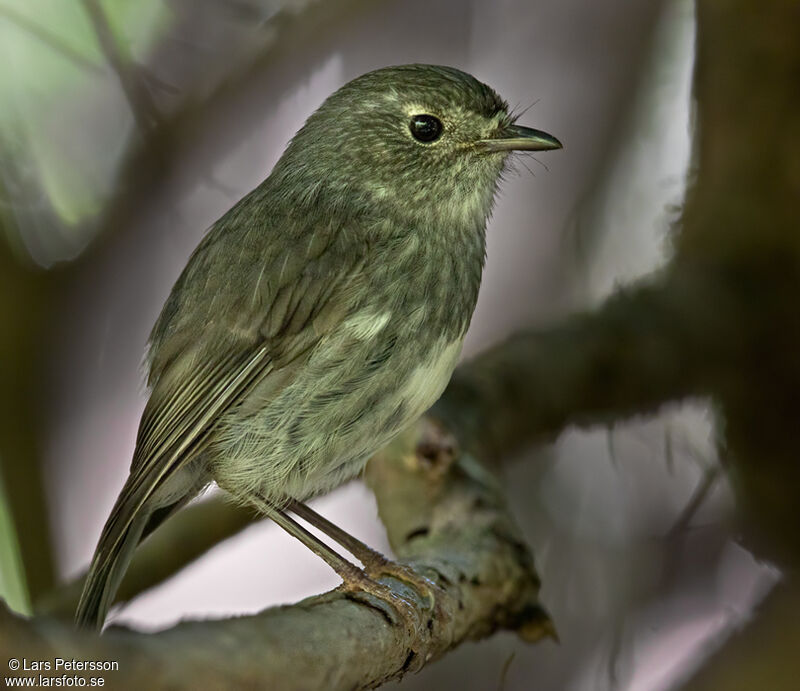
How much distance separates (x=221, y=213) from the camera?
3791 millimetres

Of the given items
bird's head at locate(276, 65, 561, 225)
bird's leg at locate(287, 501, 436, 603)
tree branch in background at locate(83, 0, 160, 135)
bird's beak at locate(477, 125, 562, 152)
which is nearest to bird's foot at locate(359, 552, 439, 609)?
bird's leg at locate(287, 501, 436, 603)

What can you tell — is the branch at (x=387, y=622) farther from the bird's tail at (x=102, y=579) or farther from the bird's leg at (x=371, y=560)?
the bird's tail at (x=102, y=579)

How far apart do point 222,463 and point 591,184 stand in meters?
2.27

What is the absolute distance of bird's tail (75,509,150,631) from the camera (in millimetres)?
2424

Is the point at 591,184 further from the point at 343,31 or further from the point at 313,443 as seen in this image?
the point at 313,443

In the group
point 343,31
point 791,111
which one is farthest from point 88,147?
point 791,111

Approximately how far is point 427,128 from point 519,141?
9.4 inches

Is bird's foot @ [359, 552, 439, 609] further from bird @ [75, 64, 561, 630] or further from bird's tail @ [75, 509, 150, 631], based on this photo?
bird's tail @ [75, 509, 150, 631]

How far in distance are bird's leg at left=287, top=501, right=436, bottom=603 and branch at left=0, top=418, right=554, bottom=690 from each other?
28mm

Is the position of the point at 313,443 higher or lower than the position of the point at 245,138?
lower

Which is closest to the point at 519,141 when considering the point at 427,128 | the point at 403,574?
the point at 427,128

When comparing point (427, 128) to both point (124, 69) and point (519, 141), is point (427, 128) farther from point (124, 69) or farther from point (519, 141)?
point (124, 69)

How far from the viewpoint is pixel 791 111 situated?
12.6 feet

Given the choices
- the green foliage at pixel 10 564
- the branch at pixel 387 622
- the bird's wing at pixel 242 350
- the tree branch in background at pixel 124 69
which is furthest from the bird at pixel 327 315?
the tree branch in background at pixel 124 69
